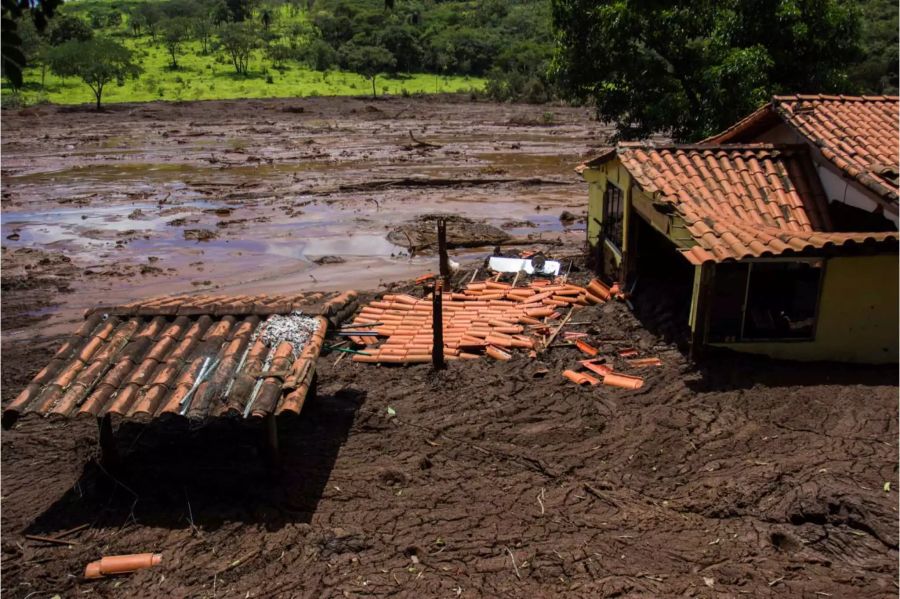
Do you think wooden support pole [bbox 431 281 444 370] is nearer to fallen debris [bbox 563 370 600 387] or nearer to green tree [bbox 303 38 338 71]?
fallen debris [bbox 563 370 600 387]

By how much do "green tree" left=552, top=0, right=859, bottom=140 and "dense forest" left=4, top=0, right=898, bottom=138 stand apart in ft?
0.11

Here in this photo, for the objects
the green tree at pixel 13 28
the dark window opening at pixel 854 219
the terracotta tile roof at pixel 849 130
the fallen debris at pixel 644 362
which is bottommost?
the fallen debris at pixel 644 362

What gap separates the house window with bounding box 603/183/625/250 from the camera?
1551cm

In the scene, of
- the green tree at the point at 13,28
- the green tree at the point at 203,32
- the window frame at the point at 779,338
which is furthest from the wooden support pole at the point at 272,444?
the green tree at the point at 203,32

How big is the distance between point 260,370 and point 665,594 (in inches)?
191

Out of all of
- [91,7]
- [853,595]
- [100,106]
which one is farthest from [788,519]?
[91,7]

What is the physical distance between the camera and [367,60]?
228 feet

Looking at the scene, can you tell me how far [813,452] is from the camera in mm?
9188

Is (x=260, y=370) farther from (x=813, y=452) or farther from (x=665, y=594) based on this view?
(x=813, y=452)

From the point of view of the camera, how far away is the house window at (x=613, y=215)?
1551cm

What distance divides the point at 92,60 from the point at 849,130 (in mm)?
51789

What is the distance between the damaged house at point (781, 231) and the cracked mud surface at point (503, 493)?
26.2 inches

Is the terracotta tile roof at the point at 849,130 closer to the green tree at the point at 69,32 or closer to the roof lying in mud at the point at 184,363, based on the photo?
the roof lying in mud at the point at 184,363

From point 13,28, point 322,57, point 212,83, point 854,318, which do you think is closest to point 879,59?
point 854,318
